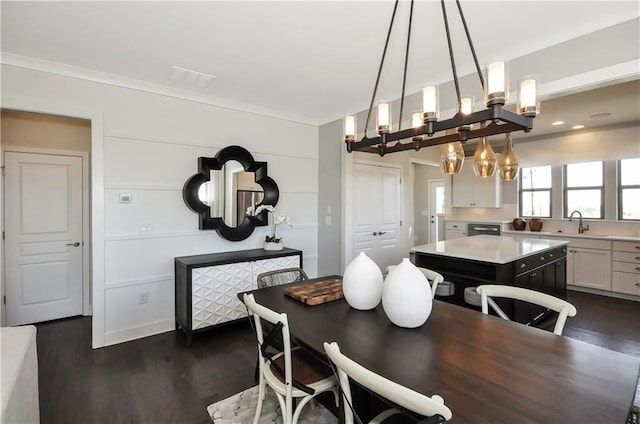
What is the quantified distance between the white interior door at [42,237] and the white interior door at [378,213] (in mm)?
3686

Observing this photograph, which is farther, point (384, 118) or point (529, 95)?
point (384, 118)

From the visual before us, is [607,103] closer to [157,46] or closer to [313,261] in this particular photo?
[313,261]

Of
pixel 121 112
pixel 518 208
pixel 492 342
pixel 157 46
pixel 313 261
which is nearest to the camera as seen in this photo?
pixel 492 342

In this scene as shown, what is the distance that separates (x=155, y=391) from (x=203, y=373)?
0.36m

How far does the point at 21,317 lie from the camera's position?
3475 mm

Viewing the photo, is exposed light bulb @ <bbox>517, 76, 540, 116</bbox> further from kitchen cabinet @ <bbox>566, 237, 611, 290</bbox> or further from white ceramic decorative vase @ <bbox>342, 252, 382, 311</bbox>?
kitchen cabinet @ <bbox>566, 237, 611, 290</bbox>

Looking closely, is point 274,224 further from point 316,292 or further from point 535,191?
point 535,191

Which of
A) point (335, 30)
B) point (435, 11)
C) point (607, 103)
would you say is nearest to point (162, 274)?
point (335, 30)

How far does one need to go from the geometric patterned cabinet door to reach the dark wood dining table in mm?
1704

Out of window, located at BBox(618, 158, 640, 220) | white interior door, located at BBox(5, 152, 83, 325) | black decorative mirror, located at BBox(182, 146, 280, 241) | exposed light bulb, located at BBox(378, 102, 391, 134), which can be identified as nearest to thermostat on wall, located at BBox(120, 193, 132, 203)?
black decorative mirror, located at BBox(182, 146, 280, 241)

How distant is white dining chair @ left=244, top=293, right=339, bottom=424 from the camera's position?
1523 millimetres

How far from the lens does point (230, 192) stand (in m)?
3.72

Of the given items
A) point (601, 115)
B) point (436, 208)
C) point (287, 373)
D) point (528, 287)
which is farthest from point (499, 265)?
point (436, 208)

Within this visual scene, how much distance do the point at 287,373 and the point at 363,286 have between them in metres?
0.63
